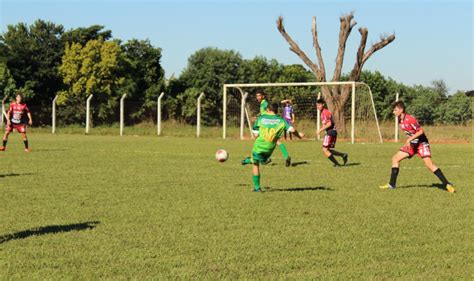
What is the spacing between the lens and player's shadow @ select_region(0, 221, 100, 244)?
20.7ft

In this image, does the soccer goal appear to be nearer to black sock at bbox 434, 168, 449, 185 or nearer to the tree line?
the tree line

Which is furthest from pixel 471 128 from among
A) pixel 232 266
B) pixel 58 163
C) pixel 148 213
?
pixel 232 266

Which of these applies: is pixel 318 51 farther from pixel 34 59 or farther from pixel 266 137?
pixel 266 137

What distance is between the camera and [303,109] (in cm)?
3228

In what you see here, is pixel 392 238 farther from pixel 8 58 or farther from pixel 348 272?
pixel 8 58

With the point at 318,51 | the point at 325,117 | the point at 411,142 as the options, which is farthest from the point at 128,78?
the point at 411,142

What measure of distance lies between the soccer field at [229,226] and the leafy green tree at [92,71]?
104ft

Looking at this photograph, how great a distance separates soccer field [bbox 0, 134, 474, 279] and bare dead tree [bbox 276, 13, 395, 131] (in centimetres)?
A: 2014

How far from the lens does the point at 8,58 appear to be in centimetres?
4488

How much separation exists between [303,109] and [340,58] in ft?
20.0

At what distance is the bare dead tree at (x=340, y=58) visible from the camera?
109ft

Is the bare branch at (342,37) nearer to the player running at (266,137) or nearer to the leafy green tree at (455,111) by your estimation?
the leafy green tree at (455,111)

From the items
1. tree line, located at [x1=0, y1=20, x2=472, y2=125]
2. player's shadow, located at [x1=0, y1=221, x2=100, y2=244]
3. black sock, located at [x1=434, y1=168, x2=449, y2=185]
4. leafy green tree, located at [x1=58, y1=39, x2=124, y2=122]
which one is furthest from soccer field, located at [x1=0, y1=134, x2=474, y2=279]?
leafy green tree, located at [x1=58, y1=39, x2=124, y2=122]

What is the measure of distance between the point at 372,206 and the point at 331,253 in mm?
3107
